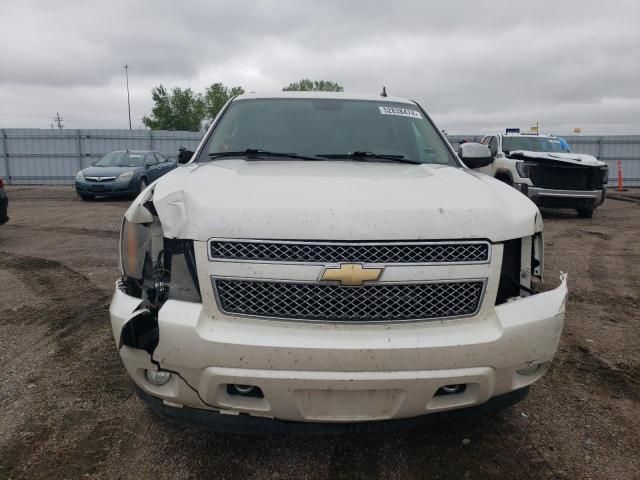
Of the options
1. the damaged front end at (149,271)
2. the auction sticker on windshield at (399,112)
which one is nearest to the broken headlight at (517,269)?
the damaged front end at (149,271)

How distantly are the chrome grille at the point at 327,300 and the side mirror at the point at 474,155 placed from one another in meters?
1.82

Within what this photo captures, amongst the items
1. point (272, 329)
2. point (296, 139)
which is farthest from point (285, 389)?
point (296, 139)

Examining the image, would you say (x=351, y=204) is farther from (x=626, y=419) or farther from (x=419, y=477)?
(x=626, y=419)

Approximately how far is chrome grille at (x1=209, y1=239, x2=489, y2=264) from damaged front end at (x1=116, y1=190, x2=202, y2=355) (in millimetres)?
183

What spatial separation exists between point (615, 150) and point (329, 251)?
2427 centimetres

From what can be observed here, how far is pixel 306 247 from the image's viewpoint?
200 cm

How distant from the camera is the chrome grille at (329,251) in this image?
200 centimetres

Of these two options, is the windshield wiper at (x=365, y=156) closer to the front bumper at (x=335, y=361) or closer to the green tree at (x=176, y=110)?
the front bumper at (x=335, y=361)

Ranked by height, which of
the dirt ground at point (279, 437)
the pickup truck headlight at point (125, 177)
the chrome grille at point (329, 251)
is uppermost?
the pickup truck headlight at point (125, 177)

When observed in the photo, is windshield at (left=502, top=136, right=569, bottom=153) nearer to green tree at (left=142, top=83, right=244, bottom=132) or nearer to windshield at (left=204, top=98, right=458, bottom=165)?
windshield at (left=204, top=98, right=458, bottom=165)

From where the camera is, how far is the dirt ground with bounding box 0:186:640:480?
2.33 metres

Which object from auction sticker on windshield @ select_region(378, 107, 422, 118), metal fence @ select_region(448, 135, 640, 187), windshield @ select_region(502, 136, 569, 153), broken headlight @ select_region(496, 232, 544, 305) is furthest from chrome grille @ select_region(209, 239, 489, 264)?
metal fence @ select_region(448, 135, 640, 187)

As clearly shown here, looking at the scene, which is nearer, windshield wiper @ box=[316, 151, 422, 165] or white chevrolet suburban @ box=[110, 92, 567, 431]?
white chevrolet suburban @ box=[110, 92, 567, 431]

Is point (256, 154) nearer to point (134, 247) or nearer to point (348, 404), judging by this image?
point (134, 247)
